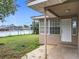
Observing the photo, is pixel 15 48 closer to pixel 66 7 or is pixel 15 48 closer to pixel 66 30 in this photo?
pixel 66 30

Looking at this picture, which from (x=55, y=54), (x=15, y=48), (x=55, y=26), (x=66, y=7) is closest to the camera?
(x=66, y=7)

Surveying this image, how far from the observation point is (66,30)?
16797mm

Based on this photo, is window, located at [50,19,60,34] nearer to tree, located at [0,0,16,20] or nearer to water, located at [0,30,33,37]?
tree, located at [0,0,16,20]

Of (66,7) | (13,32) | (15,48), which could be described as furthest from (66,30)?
(13,32)

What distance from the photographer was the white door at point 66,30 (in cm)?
1659

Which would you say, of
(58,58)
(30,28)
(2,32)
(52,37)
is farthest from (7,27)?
(58,58)

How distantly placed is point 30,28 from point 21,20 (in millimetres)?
3887

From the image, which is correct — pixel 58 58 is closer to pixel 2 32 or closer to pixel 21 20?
pixel 2 32

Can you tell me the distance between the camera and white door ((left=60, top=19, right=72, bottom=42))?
653 inches

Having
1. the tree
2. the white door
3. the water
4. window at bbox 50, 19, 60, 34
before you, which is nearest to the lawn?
Result: window at bbox 50, 19, 60, 34

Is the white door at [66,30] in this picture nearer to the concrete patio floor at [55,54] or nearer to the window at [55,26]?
the window at [55,26]

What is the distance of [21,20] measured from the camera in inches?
1688

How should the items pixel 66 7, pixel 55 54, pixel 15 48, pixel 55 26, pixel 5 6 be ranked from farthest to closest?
pixel 55 26 → pixel 15 48 → pixel 5 6 → pixel 55 54 → pixel 66 7

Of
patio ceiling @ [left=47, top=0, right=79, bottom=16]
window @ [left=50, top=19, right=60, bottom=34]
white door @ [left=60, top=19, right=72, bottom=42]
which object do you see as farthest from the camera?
window @ [left=50, top=19, right=60, bottom=34]
